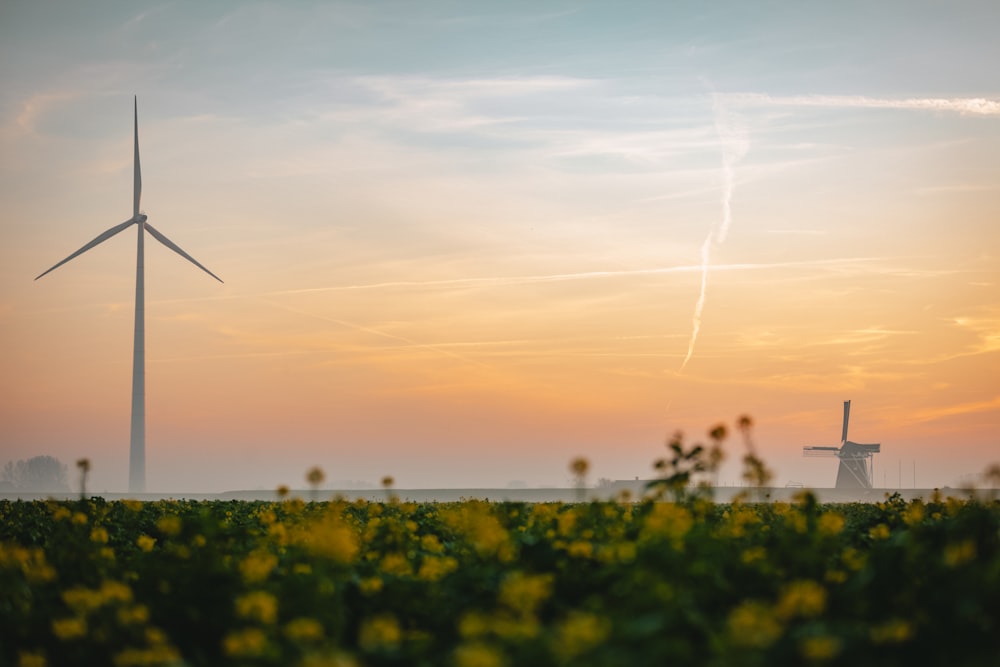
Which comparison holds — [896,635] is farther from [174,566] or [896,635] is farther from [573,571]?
[174,566]

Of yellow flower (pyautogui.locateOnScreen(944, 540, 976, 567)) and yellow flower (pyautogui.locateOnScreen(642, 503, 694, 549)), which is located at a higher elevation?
yellow flower (pyautogui.locateOnScreen(642, 503, 694, 549))

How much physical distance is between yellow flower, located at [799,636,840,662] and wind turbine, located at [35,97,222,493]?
6994 centimetres

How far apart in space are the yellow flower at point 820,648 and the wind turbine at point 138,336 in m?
69.9

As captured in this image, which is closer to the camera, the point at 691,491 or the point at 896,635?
the point at 896,635

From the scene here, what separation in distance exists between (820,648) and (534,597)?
182 cm

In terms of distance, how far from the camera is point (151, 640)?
7188 millimetres

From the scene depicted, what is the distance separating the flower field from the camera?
568 centimetres

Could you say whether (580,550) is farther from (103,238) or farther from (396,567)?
(103,238)

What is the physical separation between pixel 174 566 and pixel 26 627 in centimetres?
126

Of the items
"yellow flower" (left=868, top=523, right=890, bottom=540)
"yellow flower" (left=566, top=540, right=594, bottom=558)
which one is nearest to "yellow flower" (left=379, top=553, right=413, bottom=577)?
"yellow flower" (left=566, top=540, right=594, bottom=558)

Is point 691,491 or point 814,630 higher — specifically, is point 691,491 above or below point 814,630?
above

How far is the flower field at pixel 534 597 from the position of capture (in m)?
5.68

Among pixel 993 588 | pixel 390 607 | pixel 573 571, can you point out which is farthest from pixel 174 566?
pixel 993 588

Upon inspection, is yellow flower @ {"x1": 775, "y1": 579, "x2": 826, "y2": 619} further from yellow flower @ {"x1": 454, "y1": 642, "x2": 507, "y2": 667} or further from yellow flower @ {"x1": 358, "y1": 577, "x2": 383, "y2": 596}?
yellow flower @ {"x1": 358, "y1": 577, "x2": 383, "y2": 596}
